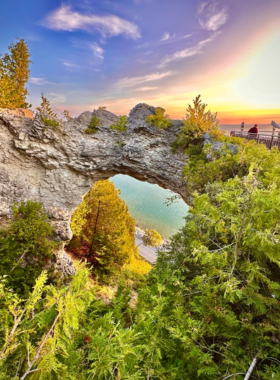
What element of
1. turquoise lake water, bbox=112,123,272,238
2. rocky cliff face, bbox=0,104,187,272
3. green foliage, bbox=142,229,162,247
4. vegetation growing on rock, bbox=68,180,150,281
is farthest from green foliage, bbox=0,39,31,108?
turquoise lake water, bbox=112,123,272,238

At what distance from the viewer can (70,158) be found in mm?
9555

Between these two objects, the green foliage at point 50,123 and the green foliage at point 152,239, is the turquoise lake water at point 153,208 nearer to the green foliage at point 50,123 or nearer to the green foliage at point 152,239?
the green foliage at point 152,239

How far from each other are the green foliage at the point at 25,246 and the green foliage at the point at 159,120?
6.62m

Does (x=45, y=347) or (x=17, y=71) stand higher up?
(x=17, y=71)

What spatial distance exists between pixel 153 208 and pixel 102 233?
79.6 feet

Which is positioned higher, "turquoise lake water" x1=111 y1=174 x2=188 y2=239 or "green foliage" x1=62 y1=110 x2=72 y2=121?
"green foliage" x1=62 y1=110 x2=72 y2=121

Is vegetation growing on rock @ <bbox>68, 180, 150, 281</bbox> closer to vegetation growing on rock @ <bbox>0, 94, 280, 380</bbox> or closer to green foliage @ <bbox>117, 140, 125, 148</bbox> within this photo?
green foliage @ <bbox>117, 140, 125, 148</bbox>

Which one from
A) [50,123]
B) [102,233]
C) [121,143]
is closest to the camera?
[50,123]

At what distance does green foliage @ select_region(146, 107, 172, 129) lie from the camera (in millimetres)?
9523

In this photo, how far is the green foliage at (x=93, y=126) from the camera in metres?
9.82

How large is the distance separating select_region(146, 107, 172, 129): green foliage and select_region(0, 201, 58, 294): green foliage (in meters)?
6.62

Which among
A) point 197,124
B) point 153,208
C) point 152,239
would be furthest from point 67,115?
point 153,208

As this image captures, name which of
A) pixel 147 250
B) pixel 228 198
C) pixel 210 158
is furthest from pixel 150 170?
pixel 147 250

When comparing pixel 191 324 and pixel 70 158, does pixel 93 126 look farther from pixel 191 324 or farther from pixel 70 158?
pixel 191 324
